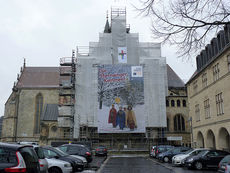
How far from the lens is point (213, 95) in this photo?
24.4 m

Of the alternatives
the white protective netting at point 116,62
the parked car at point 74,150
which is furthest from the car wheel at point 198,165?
the white protective netting at point 116,62

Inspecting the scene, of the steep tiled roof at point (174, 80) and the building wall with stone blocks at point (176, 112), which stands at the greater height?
the steep tiled roof at point (174, 80)

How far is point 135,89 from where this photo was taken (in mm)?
38438

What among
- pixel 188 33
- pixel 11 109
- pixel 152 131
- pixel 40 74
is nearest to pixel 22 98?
pixel 11 109

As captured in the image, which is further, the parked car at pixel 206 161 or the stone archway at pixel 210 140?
the stone archway at pixel 210 140

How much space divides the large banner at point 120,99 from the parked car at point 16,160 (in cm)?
3044

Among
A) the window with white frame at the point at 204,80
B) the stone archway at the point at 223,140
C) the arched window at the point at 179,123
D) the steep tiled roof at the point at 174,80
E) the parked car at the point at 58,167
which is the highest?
the steep tiled roof at the point at 174,80

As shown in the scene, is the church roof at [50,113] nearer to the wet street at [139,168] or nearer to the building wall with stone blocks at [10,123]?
the building wall with stone blocks at [10,123]

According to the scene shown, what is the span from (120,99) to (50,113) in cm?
1536

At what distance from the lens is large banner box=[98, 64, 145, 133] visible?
36969 millimetres

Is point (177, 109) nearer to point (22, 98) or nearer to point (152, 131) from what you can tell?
point (152, 131)

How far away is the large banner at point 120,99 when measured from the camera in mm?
36969

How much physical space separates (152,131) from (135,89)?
675 cm

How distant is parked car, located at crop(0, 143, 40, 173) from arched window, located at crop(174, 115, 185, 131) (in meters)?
39.0
